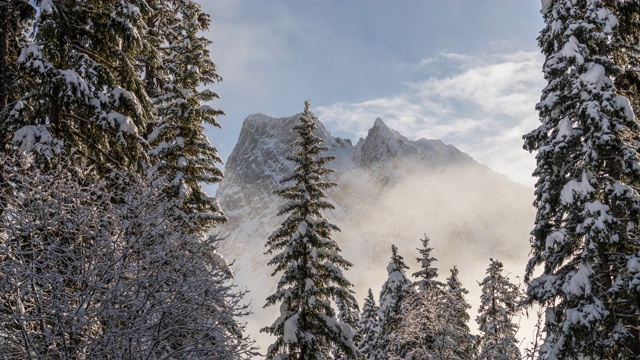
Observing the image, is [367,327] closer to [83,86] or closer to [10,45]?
[83,86]

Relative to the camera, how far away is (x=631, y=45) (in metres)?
11.5

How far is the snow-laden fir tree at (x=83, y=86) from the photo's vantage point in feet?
31.3

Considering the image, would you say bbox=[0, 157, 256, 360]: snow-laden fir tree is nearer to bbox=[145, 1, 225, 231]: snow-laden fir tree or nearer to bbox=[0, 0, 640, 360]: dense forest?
bbox=[0, 0, 640, 360]: dense forest

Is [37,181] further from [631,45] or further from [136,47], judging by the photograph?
[631,45]

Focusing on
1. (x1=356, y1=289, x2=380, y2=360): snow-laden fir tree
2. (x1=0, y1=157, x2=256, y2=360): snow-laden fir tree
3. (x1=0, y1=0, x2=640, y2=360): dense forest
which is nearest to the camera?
(x1=0, y1=157, x2=256, y2=360): snow-laden fir tree

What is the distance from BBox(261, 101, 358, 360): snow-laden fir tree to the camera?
15.5 metres

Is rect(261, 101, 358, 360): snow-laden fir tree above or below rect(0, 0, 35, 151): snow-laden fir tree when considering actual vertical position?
below

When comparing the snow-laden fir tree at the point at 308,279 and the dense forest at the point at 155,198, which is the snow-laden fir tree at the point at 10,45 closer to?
the dense forest at the point at 155,198

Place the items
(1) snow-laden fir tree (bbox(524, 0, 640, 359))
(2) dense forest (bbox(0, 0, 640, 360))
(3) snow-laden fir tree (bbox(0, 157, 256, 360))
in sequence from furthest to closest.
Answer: (1) snow-laden fir tree (bbox(524, 0, 640, 359)), (2) dense forest (bbox(0, 0, 640, 360)), (3) snow-laden fir tree (bbox(0, 157, 256, 360))

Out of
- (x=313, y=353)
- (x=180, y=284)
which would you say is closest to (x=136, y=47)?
(x=180, y=284)

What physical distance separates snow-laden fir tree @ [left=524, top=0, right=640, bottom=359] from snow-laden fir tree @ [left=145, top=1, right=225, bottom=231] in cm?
1070

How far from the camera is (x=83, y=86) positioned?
387 inches

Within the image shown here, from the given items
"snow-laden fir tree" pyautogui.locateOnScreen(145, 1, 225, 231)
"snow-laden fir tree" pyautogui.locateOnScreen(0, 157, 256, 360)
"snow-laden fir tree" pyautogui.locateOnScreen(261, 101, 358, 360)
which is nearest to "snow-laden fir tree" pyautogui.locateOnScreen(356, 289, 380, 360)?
"snow-laden fir tree" pyautogui.locateOnScreen(261, 101, 358, 360)

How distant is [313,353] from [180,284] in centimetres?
1031
